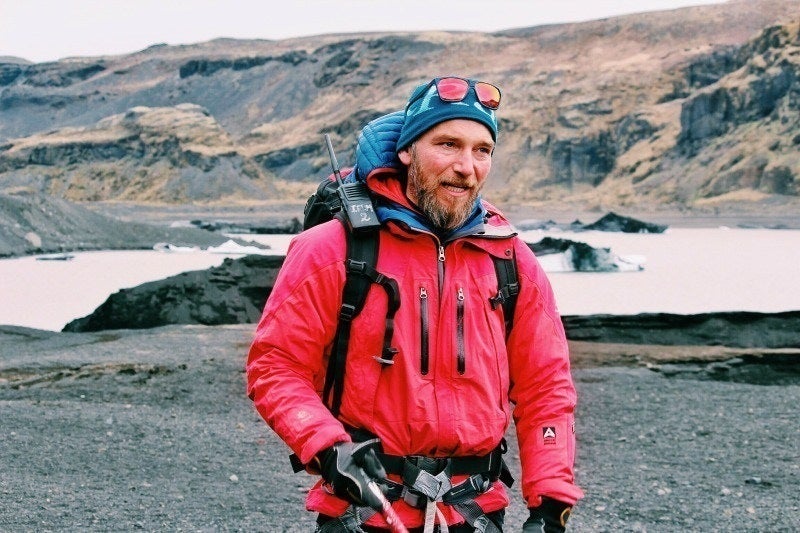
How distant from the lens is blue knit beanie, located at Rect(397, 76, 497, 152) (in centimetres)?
210

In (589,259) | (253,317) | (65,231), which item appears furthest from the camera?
(65,231)

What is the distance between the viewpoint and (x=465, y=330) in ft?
6.74

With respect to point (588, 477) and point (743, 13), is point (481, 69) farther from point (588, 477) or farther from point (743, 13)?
point (588, 477)

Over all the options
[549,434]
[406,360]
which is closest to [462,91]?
[406,360]

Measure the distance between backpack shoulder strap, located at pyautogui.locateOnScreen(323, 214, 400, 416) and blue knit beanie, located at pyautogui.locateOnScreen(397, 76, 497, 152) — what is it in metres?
0.25

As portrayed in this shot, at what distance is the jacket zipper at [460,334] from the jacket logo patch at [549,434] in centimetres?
24

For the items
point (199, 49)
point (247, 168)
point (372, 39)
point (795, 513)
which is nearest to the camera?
point (795, 513)

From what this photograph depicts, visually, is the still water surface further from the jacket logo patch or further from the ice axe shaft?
the ice axe shaft

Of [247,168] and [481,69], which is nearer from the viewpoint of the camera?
[247,168]

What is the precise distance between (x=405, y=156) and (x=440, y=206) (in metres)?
0.17

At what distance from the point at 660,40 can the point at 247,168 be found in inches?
2278

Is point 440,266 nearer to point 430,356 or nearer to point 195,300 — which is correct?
point 430,356

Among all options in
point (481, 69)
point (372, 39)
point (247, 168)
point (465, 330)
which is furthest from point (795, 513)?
point (372, 39)

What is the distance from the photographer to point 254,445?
6.97 m
